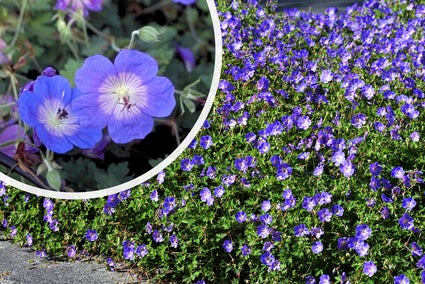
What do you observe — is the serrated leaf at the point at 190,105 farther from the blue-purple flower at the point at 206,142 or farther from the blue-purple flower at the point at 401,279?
the blue-purple flower at the point at 206,142

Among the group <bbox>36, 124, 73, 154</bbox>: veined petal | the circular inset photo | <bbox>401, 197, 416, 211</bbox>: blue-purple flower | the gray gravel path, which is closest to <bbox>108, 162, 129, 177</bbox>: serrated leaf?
the circular inset photo

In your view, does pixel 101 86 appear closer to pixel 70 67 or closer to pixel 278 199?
pixel 70 67

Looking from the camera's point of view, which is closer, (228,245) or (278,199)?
(228,245)

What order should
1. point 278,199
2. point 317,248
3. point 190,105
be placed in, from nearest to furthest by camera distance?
point 190,105, point 317,248, point 278,199

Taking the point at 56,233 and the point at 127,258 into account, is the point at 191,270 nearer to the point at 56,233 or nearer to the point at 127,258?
the point at 127,258

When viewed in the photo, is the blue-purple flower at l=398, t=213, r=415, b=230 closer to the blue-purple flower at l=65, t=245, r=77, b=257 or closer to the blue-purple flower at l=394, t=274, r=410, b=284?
the blue-purple flower at l=394, t=274, r=410, b=284

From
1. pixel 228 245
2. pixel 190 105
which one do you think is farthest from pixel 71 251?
pixel 190 105

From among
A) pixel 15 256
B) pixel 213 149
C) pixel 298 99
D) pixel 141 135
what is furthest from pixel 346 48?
pixel 141 135
